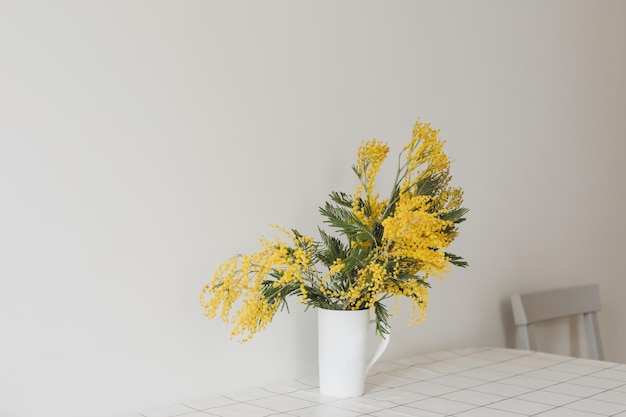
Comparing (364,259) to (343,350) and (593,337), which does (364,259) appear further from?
(593,337)

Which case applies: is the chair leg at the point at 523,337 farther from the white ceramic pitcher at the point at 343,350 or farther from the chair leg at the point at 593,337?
the white ceramic pitcher at the point at 343,350

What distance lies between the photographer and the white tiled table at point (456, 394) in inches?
52.5

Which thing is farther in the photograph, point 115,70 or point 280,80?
point 280,80

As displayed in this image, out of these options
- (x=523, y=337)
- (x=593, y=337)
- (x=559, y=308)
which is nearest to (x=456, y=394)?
(x=523, y=337)

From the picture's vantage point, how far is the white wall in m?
1.25

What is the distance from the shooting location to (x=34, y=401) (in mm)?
1247

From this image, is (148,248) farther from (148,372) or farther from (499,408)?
(499,408)

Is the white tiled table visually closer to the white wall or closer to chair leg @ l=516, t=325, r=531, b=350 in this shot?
the white wall

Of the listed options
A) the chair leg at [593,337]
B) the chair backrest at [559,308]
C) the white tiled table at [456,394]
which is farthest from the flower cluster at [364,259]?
the chair leg at [593,337]

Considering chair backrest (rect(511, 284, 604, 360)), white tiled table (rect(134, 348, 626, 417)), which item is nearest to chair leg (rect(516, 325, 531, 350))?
chair backrest (rect(511, 284, 604, 360))

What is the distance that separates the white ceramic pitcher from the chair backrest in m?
0.75

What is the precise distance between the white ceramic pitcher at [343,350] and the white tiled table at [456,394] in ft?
0.09

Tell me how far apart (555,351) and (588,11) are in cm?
109

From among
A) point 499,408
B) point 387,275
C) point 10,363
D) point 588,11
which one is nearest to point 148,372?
point 10,363
